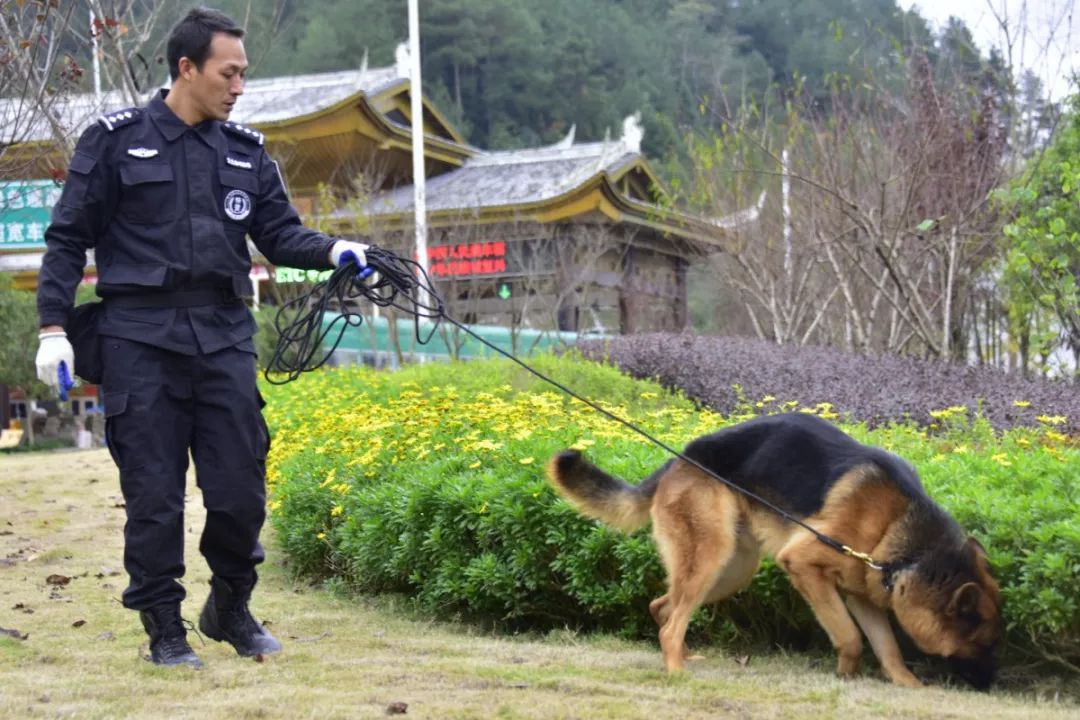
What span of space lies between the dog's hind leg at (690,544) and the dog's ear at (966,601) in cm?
71

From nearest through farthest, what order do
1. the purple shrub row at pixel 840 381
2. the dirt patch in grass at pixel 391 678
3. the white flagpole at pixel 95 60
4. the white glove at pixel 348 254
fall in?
the dirt patch in grass at pixel 391 678, the white glove at pixel 348 254, the purple shrub row at pixel 840 381, the white flagpole at pixel 95 60

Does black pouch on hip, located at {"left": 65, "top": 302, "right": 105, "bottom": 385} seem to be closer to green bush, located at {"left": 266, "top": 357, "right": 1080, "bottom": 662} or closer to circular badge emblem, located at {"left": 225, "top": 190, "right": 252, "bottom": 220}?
circular badge emblem, located at {"left": 225, "top": 190, "right": 252, "bottom": 220}

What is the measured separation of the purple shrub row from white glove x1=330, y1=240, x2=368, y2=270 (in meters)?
4.57

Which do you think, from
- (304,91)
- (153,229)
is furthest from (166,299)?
(304,91)

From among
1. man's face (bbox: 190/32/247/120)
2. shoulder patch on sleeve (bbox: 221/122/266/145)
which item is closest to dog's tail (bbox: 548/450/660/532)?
shoulder patch on sleeve (bbox: 221/122/266/145)

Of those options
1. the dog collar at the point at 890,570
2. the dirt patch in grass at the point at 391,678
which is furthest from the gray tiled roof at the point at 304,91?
the dog collar at the point at 890,570

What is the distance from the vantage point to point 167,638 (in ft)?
13.9

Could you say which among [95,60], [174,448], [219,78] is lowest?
[174,448]

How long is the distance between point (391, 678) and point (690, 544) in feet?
3.45

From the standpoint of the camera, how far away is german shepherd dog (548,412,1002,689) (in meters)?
4.00

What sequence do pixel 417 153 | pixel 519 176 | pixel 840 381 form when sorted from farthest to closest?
pixel 519 176, pixel 417 153, pixel 840 381

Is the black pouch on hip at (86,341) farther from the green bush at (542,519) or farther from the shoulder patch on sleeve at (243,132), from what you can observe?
the green bush at (542,519)

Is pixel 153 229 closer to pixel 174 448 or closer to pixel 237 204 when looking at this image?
pixel 237 204

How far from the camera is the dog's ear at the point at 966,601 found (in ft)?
12.8
